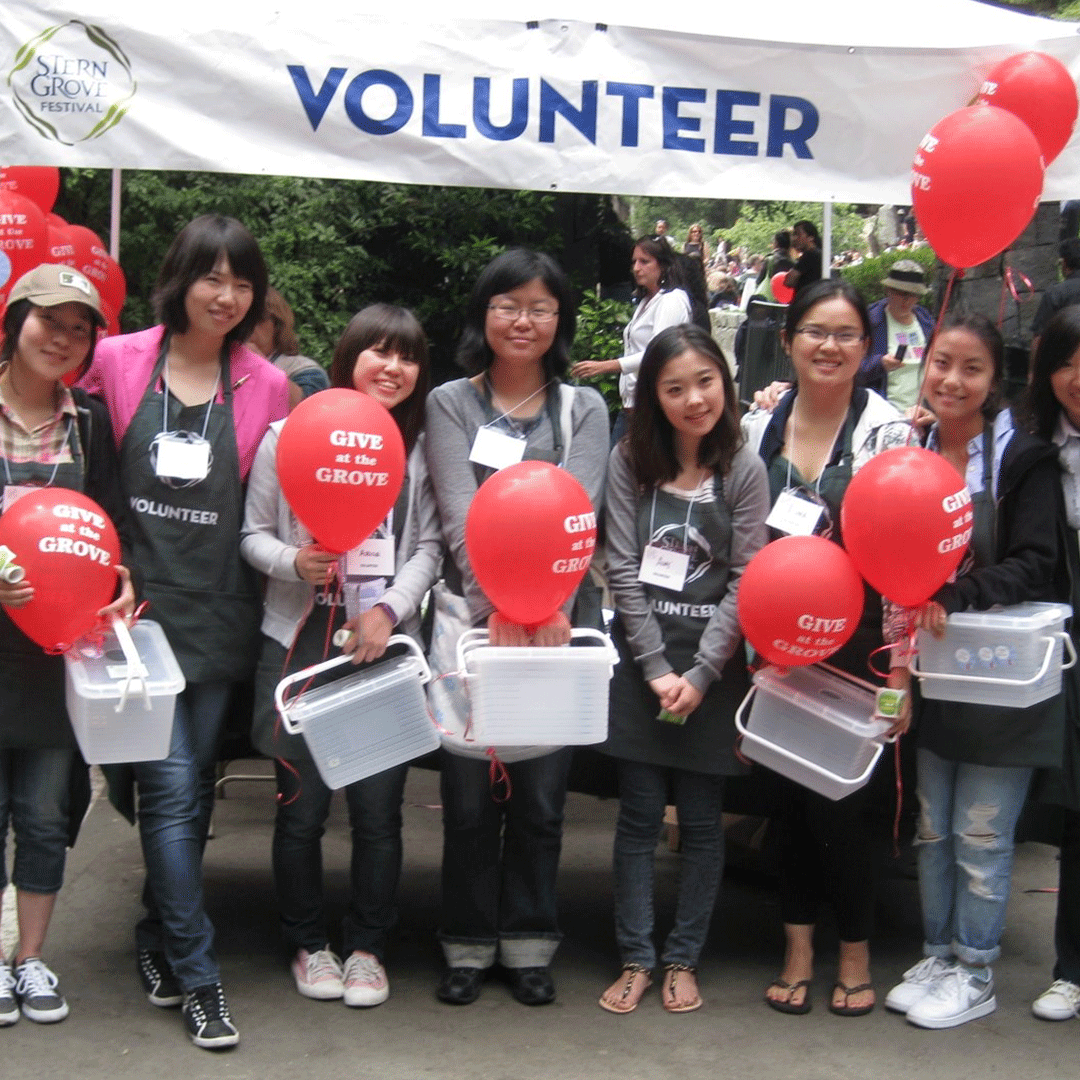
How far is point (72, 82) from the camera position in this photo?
3980 mm

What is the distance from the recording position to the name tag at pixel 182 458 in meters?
3.59

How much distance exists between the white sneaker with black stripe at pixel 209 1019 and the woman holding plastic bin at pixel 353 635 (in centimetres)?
30

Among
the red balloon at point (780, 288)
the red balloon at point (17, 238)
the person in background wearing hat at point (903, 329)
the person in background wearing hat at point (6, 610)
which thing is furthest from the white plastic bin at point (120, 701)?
the red balloon at point (780, 288)

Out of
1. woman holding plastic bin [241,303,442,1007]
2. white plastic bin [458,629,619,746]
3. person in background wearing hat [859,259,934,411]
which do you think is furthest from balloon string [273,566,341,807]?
person in background wearing hat [859,259,934,411]

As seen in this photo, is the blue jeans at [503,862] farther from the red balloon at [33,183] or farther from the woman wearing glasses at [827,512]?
the red balloon at [33,183]

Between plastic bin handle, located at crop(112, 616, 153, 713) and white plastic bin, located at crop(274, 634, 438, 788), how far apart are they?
32 cm

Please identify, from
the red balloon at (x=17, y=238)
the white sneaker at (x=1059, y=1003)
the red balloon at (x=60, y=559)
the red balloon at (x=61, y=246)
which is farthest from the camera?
the red balloon at (x=61, y=246)

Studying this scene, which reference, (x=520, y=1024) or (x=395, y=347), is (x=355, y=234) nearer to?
(x=395, y=347)

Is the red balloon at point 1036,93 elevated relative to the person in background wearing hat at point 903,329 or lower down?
elevated

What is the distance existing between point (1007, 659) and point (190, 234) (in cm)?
230

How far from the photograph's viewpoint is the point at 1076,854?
383 centimetres

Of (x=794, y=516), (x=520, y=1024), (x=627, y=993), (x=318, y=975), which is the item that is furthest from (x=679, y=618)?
(x=318, y=975)

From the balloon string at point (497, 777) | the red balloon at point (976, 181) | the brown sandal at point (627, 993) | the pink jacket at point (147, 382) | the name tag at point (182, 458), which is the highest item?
the red balloon at point (976, 181)

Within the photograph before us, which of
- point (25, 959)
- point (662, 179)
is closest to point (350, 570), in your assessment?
point (25, 959)
